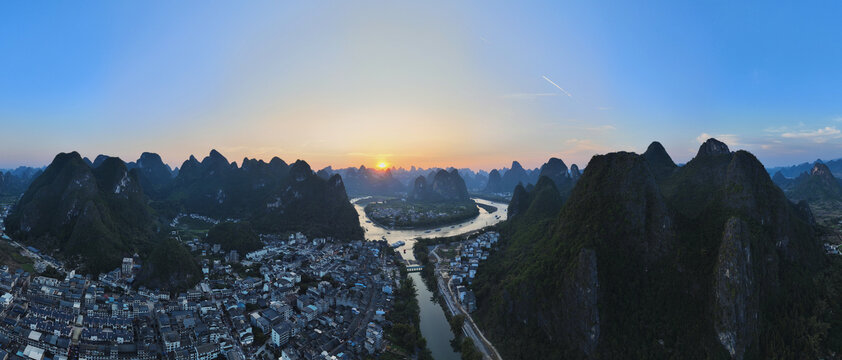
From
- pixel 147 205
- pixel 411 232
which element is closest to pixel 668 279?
pixel 411 232

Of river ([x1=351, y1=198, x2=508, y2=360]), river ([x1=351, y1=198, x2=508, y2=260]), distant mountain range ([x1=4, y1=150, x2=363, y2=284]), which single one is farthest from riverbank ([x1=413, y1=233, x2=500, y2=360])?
distant mountain range ([x1=4, y1=150, x2=363, y2=284])

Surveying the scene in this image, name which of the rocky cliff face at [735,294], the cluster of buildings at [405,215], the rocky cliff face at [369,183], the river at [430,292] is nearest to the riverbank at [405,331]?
the river at [430,292]

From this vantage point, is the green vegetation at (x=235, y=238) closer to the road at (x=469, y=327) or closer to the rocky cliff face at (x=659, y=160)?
the road at (x=469, y=327)

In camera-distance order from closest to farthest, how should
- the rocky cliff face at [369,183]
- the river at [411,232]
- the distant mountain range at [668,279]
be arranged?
the distant mountain range at [668,279] → the river at [411,232] → the rocky cliff face at [369,183]

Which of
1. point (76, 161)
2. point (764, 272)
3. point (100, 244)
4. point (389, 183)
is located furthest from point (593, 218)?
point (389, 183)

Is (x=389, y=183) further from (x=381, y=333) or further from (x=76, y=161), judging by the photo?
(x=381, y=333)
